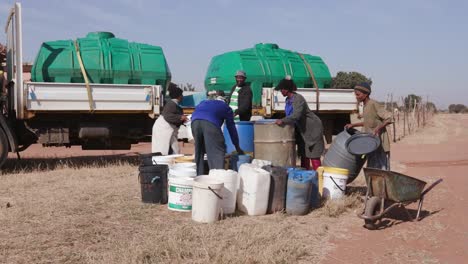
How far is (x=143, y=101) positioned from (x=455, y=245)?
21.3 ft

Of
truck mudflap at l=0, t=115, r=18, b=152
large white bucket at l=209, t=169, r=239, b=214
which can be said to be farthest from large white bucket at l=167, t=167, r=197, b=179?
truck mudflap at l=0, t=115, r=18, b=152

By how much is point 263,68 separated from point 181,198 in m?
6.36

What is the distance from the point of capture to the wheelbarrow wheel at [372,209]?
17.1 ft

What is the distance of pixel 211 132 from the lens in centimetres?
608

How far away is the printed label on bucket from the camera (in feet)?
18.4

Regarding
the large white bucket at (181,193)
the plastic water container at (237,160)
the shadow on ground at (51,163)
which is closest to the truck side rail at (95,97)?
the shadow on ground at (51,163)

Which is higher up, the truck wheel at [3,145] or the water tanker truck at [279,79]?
the water tanker truck at [279,79]

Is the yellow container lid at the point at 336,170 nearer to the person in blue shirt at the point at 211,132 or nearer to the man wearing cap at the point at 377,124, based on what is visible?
the man wearing cap at the point at 377,124

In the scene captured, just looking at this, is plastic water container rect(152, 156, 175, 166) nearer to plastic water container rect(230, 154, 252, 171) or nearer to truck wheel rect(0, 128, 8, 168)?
plastic water container rect(230, 154, 252, 171)

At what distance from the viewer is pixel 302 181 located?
573 cm

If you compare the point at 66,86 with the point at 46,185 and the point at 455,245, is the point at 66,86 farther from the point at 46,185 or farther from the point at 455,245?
the point at 455,245

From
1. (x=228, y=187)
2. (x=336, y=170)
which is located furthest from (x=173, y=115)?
(x=336, y=170)

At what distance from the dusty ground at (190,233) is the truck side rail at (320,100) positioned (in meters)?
4.25

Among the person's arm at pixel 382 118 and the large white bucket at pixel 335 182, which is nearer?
the person's arm at pixel 382 118
